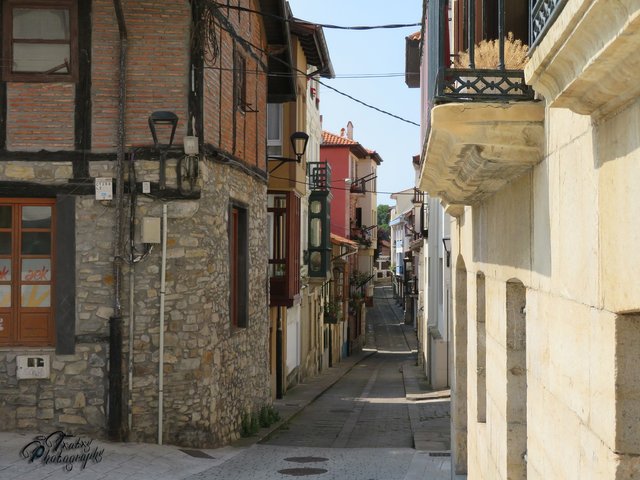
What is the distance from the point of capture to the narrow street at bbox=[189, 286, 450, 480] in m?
11.3

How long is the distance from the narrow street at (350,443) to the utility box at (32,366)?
7.94 feet

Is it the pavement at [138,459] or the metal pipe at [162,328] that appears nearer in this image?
the pavement at [138,459]

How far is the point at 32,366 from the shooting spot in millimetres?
11117

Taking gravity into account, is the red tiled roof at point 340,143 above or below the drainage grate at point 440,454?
above

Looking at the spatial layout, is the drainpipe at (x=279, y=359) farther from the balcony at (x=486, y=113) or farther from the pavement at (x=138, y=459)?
the balcony at (x=486, y=113)

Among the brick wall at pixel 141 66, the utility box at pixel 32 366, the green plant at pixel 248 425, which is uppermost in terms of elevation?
the brick wall at pixel 141 66

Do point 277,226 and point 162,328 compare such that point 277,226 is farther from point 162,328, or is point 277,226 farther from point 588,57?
point 588,57

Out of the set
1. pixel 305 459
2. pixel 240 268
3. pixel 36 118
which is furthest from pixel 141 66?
pixel 305 459

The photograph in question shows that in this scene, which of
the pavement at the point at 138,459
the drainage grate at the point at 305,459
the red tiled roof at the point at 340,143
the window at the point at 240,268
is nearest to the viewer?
the pavement at the point at 138,459

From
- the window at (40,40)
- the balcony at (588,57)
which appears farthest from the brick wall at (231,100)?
the balcony at (588,57)

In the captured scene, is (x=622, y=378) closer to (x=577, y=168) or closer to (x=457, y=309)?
(x=577, y=168)

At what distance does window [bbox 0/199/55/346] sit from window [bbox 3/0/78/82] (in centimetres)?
164

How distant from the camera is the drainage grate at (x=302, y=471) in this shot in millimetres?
11242

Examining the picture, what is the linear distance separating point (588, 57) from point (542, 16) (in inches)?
31.5
